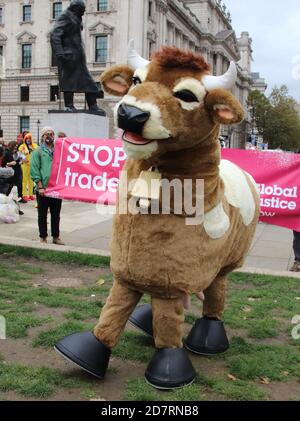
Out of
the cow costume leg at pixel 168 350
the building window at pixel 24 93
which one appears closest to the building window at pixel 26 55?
the building window at pixel 24 93

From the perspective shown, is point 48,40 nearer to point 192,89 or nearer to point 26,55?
point 26,55

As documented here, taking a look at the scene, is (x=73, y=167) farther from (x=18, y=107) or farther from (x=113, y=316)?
(x=18, y=107)

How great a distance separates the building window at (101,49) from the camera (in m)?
54.0

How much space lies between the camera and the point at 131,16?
52156mm

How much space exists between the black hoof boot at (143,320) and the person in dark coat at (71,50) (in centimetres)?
1114

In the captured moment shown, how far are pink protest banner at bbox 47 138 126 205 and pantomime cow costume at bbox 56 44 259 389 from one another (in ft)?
13.1

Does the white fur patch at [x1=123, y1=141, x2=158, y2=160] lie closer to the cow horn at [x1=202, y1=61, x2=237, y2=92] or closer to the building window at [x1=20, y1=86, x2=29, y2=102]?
the cow horn at [x1=202, y1=61, x2=237, y2=92]

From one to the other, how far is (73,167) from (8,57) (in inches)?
2219

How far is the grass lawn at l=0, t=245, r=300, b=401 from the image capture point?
3.39 m

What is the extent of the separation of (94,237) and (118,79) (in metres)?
5.86

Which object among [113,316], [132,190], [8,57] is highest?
[8,57]

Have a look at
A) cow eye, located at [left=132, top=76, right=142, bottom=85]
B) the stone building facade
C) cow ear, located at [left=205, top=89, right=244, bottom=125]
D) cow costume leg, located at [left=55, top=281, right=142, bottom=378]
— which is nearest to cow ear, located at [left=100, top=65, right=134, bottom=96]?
cow eye, located at [left=132, top=76, right=142, bottom=85]
